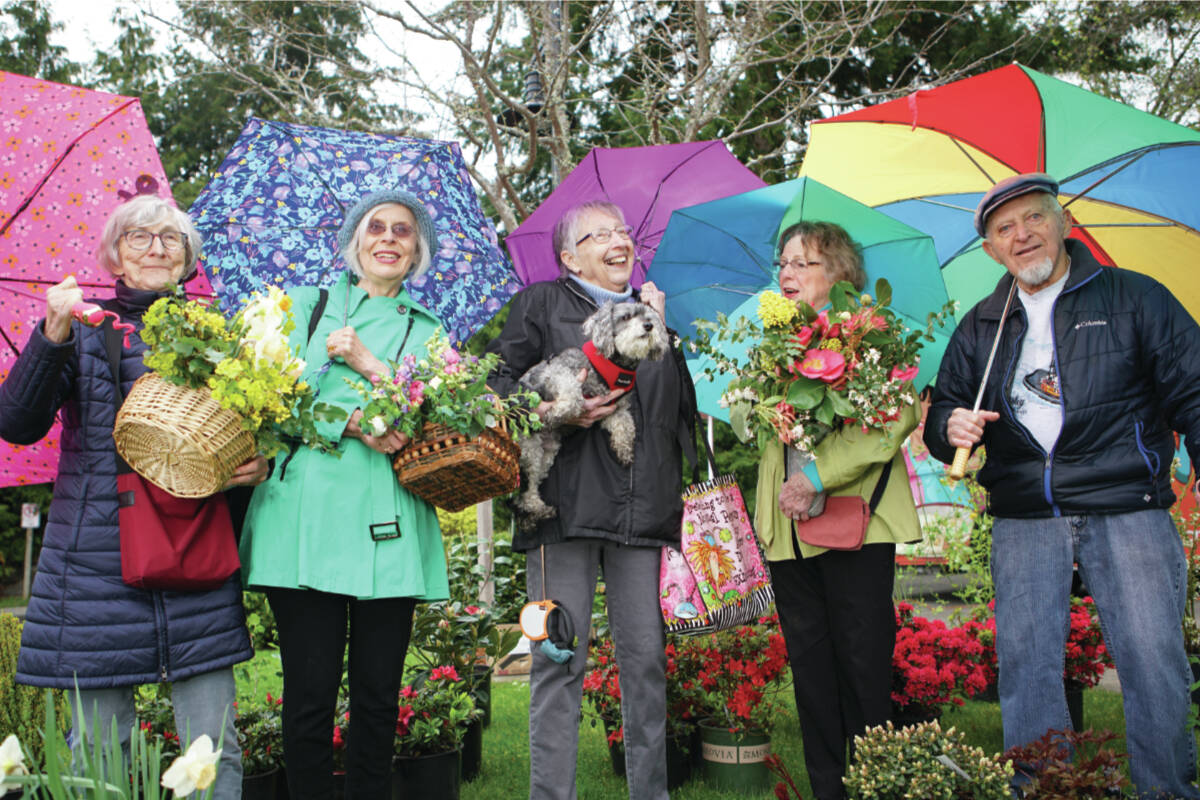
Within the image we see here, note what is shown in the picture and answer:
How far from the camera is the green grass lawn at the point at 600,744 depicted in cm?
408

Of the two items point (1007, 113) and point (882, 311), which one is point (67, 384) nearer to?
point (882, 311)

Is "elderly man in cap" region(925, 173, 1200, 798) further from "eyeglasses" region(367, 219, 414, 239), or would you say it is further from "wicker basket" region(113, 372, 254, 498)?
"wicker basket" region(113, 372, 254, 498)

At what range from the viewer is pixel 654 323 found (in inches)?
122

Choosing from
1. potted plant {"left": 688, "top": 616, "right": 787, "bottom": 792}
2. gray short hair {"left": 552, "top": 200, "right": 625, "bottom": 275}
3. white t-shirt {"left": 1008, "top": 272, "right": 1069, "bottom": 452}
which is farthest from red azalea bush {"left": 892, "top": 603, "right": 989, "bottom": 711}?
gray short hair {"left": 552, "top": 200, "right": 625, "bottom": 275}

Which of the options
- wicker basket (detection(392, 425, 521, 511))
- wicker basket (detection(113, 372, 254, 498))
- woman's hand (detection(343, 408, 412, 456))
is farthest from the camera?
woman's hand (detection(343, 408, 412, 456))

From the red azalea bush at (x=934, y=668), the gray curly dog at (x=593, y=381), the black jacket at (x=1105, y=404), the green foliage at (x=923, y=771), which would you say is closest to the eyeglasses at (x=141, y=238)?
the gray curly dog at (x=593, y=381)

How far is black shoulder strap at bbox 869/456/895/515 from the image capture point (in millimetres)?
3264

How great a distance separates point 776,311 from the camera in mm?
3199

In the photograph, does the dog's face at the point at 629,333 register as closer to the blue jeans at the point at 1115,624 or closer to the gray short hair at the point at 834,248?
the gray short hair at the point at 834,248

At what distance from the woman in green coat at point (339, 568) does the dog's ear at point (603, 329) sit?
0.73 m

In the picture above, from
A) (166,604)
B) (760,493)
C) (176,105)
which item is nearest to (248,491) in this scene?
(166,604)

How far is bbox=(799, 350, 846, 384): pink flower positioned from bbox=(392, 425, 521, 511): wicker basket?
41.9 inches

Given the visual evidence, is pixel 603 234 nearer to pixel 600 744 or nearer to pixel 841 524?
pixel 841 524

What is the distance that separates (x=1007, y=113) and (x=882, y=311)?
1.06 metres
